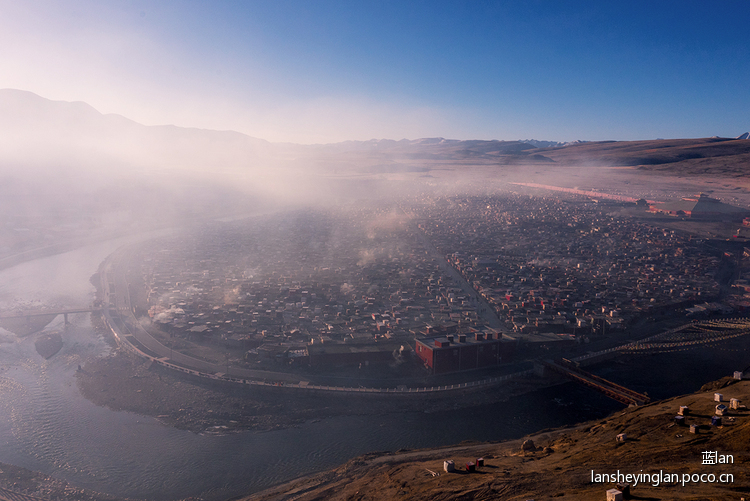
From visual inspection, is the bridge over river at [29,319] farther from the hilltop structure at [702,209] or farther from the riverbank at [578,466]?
the hilltop structure at [702,209]

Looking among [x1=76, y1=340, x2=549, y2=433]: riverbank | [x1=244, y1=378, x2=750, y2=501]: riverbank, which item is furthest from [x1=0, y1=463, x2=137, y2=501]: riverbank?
[x1=244, y1=378, x2=750, y2=501]: riverbank

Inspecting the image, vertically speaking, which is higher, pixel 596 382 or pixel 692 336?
pixel 692 336

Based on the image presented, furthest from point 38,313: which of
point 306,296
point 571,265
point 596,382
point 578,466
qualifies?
point 571,265

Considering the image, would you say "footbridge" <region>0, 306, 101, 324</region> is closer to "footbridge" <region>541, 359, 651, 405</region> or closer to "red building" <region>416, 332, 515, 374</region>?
"red building" <region>416, 332, 515, 374</region>

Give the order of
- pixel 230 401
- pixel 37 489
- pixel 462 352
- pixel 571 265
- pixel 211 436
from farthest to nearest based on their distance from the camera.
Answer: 1. pixel 571 265
2. pixel 462 352
3. pixel 230 401
4. pixel 211 436
5. pixel 37 489

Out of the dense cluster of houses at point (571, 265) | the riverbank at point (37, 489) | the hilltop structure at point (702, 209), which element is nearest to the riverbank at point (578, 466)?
the riverbank at point (37, 489)

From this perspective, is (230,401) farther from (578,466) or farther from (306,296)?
(578,466)
